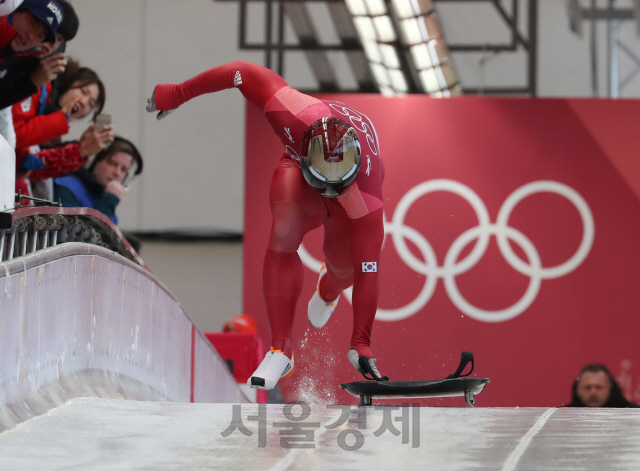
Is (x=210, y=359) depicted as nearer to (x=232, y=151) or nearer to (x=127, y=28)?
(x=232, y=151)

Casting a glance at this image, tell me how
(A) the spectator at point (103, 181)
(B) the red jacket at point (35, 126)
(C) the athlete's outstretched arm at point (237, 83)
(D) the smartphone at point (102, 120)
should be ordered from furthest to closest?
(A) the spectator at point (103, 181), (D) the smartphone at point (102, 120), (B) the red jacket at point (35, 126), (C) the athlete's outstretched arm at point (237, 83)

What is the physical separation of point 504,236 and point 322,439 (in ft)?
20.7

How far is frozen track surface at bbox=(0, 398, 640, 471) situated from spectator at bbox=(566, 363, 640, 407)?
2154 millimetres

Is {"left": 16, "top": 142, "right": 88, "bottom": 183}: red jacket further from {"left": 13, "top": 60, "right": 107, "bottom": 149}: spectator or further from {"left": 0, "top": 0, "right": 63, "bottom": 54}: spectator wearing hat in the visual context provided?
{"left": 0, "top": 0, "right": 63, "bottom": 54}: spectator wearing hat

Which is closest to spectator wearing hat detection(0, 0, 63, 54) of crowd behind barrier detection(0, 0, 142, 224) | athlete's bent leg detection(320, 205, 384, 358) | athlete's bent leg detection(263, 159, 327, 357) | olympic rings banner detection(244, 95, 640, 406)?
crowd behind barrier detection(0, 0, 142, 224)

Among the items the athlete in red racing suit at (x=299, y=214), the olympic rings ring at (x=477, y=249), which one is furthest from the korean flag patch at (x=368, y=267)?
the olympic rings ring at (x=477, y=249)

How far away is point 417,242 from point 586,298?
1.78m

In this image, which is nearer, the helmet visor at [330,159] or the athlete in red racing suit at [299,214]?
the helmet visor at [330,159]

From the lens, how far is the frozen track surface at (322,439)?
2.32 m

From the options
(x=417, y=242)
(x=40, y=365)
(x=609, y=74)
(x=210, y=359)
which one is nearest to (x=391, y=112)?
(x=417, y=242)

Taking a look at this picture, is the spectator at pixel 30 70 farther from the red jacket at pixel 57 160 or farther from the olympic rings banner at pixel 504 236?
the olympic rings banner at pixel 504 236

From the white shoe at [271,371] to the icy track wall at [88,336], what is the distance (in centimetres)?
73

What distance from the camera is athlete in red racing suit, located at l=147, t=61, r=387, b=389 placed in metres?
4.19

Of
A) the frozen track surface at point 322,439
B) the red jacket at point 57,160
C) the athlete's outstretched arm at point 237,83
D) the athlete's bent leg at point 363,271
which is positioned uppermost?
the athlete's outstretched arm at point 237,83
